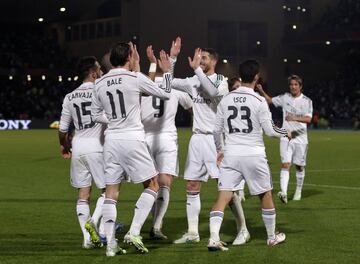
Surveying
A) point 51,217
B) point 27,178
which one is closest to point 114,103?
A: point 51,217

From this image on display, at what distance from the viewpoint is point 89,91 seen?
9961 mm

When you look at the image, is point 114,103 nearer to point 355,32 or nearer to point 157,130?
point 157,130

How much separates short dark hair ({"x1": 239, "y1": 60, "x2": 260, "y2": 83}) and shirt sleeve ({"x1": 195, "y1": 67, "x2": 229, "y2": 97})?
0.58 m

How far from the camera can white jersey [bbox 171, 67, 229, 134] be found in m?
10.6

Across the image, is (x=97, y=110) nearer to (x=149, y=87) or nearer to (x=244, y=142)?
(x=149, y=87)

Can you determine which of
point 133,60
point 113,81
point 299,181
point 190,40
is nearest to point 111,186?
point 113,81

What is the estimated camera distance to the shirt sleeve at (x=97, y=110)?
9.43 m

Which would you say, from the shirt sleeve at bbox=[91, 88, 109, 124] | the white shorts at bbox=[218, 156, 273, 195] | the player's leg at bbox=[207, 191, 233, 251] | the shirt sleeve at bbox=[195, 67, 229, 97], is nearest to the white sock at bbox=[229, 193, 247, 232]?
A: the player's leg at bbox=[207, 191, 233, 251]

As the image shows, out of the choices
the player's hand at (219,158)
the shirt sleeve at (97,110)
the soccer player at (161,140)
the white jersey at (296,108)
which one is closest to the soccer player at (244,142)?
the player's hand at (219,158)

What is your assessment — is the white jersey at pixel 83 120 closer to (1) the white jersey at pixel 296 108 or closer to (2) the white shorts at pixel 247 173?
(2) the white shorts at pixel 247 173

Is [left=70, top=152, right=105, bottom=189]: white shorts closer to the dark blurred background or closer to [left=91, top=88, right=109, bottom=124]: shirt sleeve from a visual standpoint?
[left=91, top=88, right=109, bottom=124]: shirt sleeve

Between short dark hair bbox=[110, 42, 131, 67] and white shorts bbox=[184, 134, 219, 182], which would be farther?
white shorts bbox=[184, 134, 219, 182]

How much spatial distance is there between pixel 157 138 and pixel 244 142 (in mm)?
1536

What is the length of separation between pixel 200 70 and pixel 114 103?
1403 millimetres
